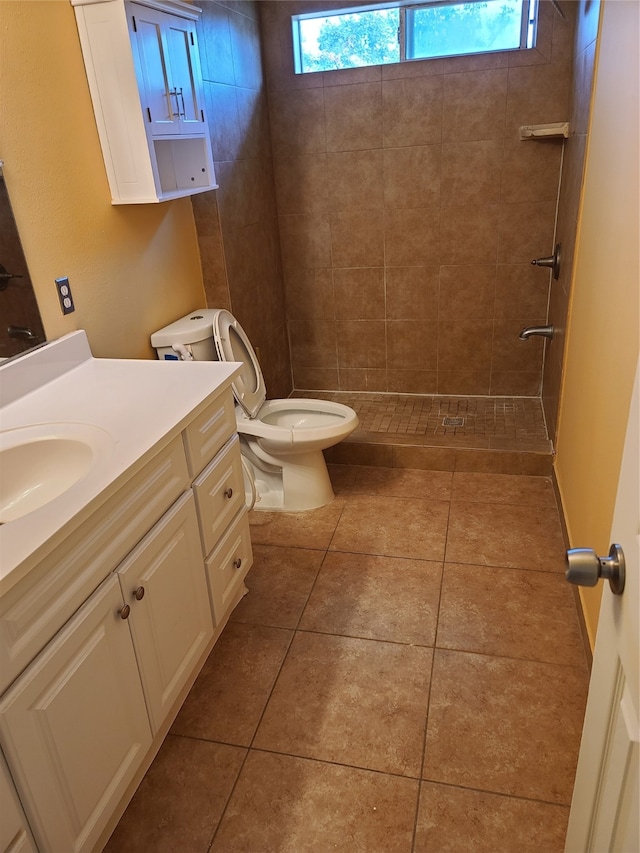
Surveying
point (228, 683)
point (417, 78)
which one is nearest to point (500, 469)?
point (228, 683)

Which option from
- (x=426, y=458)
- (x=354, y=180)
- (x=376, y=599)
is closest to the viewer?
(x=376, y=599)

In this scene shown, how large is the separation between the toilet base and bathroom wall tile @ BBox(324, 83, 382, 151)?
5.39 feet

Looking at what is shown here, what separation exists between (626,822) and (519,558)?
1.58m

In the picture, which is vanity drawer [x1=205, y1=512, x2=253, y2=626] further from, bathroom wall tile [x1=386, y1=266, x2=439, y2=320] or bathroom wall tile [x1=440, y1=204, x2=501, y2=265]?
bathroom wall tile [x1=440, y1=204, x2=501, y2=265]

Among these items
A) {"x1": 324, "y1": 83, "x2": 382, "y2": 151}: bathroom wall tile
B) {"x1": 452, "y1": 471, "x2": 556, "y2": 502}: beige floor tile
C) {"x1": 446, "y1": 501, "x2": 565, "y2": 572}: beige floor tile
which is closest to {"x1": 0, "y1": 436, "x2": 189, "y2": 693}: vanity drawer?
→ {"x1": 446, "y1": 501, "x2": 565, "y2": 572}: beige floor tile

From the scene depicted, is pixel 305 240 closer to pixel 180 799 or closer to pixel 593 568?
pixel 180 799

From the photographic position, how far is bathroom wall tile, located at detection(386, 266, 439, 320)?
11.0 feet

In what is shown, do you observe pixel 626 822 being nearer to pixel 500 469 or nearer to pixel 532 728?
pixel 532 728

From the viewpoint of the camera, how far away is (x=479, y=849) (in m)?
1.37

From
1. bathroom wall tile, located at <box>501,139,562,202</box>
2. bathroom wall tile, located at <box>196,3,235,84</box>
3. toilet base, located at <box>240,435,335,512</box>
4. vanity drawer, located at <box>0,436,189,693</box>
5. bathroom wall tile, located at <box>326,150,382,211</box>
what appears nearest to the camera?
vanity drawer, located at <box>0,436,189,693</box>

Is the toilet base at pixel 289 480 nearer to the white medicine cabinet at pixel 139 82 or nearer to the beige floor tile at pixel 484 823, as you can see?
the white medicine cabinet at pixel 139 82

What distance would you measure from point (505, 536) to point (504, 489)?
38cm

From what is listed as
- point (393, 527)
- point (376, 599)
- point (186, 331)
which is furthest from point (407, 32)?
point (376, 599)

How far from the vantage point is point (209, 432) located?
1.71 meters
